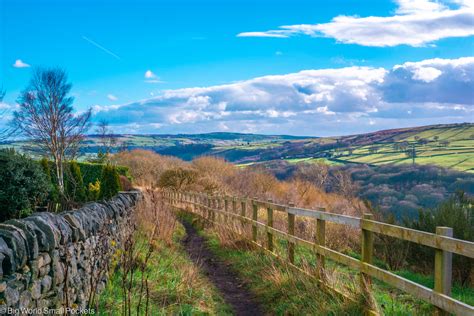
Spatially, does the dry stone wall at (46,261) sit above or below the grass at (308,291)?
above

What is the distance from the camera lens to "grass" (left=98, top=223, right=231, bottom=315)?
280 inches

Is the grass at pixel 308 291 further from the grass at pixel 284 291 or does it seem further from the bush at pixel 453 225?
the bush at pixel 453 225

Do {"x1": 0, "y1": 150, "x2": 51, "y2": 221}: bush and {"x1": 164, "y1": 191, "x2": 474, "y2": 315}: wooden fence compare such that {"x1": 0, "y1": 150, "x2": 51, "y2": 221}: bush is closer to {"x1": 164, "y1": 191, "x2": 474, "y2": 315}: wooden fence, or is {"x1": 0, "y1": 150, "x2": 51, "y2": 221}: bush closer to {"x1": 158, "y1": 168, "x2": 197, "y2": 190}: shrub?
{"x1": 164, "y1": 191, "x2": 474, "y2": 315}: wooden fence

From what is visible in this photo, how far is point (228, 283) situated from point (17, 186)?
8.16 metres

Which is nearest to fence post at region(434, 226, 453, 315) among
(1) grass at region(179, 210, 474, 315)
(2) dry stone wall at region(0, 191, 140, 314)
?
(1) grass at region(179, 210, 474, 315)

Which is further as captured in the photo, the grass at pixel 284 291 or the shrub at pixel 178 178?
the shrub at pixel 178 178

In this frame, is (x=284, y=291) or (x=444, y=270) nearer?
(x=444, y=270)

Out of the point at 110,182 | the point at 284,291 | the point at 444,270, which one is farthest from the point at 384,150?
the point at 444,270

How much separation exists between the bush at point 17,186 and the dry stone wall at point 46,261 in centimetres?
776

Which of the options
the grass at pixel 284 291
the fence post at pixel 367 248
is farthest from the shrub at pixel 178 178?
the fence post at pixel 367 248

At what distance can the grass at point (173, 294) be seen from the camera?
7.11m

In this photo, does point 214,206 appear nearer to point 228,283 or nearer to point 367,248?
point 228,283

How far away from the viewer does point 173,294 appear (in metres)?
7.89

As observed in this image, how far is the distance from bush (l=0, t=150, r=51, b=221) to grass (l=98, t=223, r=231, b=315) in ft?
21.3
